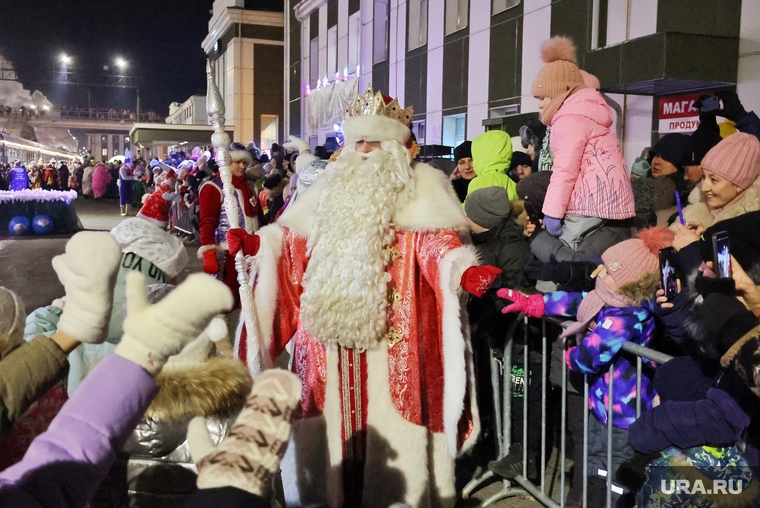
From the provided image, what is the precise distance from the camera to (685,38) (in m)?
7.93

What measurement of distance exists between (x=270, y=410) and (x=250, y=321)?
7.57 ft

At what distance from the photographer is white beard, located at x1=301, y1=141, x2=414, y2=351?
3297 mm

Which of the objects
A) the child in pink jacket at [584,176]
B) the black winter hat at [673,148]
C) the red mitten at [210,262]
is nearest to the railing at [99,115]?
the black winter hat at [673,148]

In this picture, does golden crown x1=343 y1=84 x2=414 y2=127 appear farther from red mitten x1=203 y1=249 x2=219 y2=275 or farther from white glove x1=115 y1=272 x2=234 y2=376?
white glove x1=115 y1=272 x2=234 y2=376

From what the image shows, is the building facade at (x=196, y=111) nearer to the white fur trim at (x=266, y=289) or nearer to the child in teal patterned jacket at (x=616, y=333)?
the white fur trim at (x=266, y=289)

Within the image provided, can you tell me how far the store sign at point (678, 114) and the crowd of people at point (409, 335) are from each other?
10.7ft

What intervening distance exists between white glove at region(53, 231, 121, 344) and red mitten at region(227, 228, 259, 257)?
6.99 feet

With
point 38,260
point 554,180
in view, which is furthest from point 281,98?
point 554,180

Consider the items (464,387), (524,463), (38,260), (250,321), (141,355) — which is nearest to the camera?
(141,355)

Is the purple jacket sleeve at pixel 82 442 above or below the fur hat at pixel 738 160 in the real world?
below

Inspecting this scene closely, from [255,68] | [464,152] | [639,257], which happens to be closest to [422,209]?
[639,257]

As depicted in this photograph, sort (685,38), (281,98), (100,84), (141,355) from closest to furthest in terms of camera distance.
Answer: (141,355) → (685,38) → (281,98) → (100,84)

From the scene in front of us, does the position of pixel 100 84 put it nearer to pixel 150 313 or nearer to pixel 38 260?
pixel 38 260

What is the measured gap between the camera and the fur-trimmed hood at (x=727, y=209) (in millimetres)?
2980
